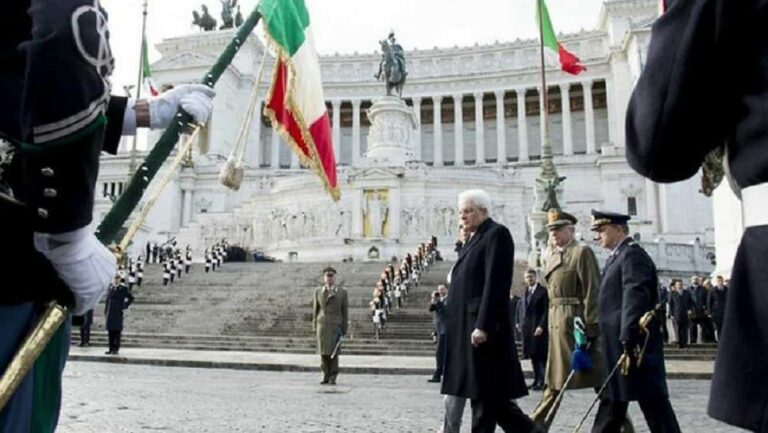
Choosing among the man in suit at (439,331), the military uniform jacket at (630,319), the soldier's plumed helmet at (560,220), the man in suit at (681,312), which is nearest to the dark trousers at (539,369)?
the man in suit at (439,331)

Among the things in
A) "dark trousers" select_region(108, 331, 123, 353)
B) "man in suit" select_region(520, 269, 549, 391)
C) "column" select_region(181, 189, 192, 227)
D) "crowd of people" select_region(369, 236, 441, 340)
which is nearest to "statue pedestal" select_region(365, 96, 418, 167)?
"crowd of people" select_region(369, 236, 441, 340)

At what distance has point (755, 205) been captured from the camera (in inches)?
61.4

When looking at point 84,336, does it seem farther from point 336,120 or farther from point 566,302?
point 336,120

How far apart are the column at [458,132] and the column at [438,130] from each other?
1.42 m

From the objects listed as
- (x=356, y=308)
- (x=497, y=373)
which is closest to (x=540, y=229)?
(x=356, y=308)

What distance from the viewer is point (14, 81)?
178 centimetres

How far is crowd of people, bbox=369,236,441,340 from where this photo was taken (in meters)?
17.1

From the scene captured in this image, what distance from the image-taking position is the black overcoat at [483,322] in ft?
15.3

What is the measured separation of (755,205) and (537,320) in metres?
9.44

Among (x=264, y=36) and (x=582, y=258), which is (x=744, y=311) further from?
(x=582, y=258)

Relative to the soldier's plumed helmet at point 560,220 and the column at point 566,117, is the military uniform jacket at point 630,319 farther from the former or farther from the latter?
the column at point 566,117

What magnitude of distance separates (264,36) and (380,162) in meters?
33.0

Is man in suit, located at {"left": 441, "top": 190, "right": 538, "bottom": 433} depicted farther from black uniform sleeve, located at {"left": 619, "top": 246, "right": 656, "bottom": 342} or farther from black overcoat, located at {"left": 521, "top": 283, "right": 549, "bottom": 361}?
black overcoat, located at {"left": 521, "top": 283, "right": 549, "bottom": 361}

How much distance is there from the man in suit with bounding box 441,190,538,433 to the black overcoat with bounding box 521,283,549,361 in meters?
5.71
